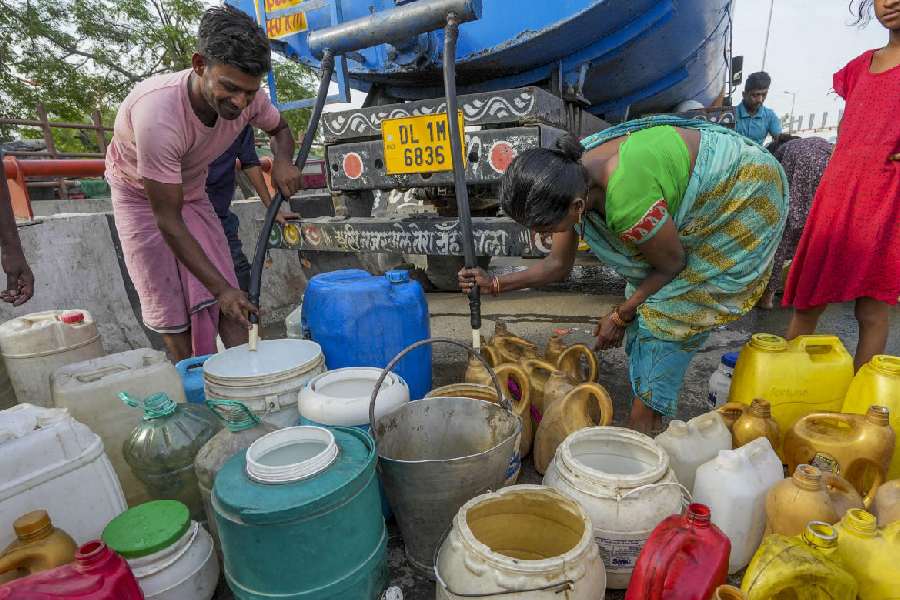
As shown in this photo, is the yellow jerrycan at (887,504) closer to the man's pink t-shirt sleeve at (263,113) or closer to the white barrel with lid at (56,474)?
the white barrel with lid at (56,474)

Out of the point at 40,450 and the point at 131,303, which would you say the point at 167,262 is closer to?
the point at 40,450

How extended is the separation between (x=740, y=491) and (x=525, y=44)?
9.24 feet

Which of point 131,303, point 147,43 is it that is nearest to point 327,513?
point 131,303

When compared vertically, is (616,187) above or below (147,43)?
below

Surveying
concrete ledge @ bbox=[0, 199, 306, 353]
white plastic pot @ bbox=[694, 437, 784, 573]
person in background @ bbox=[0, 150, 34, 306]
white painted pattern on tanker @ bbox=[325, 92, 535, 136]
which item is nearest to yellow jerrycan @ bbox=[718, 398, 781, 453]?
white plastic pot @ bbox=[694, 437, 784, 573]

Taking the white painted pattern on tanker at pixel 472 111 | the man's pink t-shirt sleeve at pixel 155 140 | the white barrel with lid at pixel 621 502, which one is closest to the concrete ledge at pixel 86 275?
the man's pink t-shirt sleeve at pixel 155 140

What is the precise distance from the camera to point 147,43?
619 inches

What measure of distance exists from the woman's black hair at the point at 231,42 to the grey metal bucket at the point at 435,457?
1.15 metres

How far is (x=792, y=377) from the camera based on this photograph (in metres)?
1.82

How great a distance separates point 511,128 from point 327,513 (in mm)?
2077

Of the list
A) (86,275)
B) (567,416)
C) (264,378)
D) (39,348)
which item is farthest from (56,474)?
(86,275)

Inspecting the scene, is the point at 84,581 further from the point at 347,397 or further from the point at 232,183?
the point at 232,183

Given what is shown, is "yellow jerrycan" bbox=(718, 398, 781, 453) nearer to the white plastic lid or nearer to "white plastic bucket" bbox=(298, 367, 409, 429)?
"white plastic bucket" bbox=(298, 367, 409, 429)

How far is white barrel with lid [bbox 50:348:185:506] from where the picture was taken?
1646 mm
